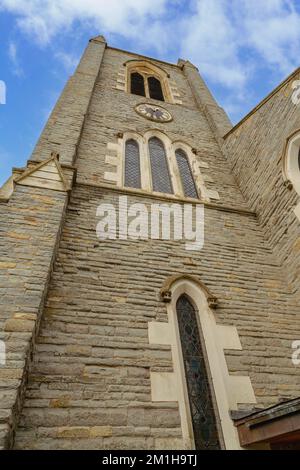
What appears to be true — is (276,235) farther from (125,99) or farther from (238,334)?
(125,99)

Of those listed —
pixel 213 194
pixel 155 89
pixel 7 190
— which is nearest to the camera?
pixel 7 190

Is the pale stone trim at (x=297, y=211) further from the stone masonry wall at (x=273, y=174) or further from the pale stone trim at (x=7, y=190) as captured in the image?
the pale stone trim at (x=7, y=190)

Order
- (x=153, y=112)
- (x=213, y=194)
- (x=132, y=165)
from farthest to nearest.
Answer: (x=153, y=112) < (x=132, y=165) < (x=213, y=194)

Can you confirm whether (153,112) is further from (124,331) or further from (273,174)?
(124,331)

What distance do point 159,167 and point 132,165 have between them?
2.43ft

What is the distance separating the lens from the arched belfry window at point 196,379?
332 centimetres

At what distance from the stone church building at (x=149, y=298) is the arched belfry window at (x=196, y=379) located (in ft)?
0.05

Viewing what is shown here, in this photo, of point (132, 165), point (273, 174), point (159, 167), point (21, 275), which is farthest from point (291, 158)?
point (21, 275)

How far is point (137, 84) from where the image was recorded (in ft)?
48.1

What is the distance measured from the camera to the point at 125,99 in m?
11.5

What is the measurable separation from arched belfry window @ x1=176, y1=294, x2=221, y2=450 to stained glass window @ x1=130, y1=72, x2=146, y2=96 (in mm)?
11845

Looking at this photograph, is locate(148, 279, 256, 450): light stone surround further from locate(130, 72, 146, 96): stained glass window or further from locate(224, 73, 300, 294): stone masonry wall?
locate(130, 72, 146, 96): stained glass window

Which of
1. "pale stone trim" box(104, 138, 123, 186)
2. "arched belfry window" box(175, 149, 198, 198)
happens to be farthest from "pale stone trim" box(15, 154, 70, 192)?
"arched belfry window" box(175, 149, 198, 198)

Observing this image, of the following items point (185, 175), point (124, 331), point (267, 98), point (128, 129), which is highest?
point (128, 129)
